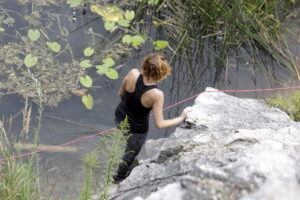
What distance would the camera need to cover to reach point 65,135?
9.82 ft

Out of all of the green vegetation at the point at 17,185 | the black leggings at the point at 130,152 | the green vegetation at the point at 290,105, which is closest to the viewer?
the green vegetation at the point at 17,185

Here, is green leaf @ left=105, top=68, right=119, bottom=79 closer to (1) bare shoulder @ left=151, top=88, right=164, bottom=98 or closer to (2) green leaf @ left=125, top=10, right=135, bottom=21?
(2) green leaf @ left=125, top=10, right=135, bottom=21

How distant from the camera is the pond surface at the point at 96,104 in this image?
9.23 ft

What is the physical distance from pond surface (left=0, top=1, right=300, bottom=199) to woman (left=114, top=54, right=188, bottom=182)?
60cm

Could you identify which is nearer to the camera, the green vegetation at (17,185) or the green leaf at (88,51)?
the green vegetation at (17,185)

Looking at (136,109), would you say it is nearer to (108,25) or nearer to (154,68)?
(154,68)

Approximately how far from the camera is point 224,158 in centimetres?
161

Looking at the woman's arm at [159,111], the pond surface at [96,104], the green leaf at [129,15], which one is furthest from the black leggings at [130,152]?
the green leaf at [129,15]

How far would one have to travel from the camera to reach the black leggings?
247cm

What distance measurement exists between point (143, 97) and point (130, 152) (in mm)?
530

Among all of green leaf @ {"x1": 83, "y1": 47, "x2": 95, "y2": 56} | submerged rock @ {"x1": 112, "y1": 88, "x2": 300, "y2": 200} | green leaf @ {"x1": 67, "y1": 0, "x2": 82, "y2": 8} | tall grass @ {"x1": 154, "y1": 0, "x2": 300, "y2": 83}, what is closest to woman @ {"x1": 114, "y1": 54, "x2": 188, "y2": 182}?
submerged rock @ {"x1": 112, "y1": 88, "x2": 300, "y2": 200}

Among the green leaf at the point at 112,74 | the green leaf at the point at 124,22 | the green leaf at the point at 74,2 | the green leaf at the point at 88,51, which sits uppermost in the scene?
the green leaf at the point at 74,2

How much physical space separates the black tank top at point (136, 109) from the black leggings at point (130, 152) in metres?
0.05

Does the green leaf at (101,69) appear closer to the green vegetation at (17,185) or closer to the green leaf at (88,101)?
the green leaf at (88,101)
